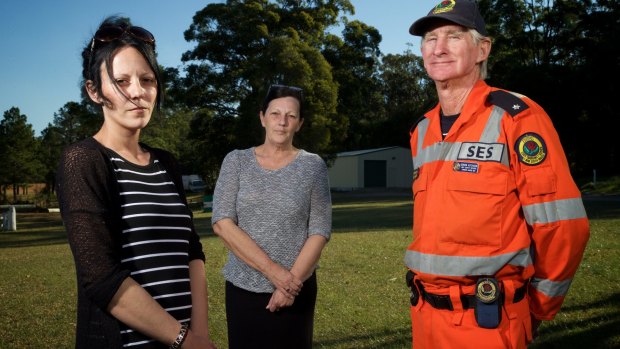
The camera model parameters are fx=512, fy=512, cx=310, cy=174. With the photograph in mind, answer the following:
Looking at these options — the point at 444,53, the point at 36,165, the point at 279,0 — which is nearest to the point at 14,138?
the point at 36,165

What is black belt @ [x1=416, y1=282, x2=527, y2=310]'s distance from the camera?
2.65 metres

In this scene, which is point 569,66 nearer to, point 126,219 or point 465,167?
point 465,167

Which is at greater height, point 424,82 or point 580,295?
point 424,82

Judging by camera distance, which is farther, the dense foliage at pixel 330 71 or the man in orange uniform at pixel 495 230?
the dense foliage at pixel 330 71

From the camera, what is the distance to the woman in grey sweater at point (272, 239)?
3.44 meters

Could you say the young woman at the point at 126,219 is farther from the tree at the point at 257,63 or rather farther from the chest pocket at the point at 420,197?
the tree at the point at 257,63

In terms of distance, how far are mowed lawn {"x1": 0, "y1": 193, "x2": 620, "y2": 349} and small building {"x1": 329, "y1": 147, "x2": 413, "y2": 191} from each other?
33.8 metres

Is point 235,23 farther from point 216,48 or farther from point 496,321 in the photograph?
point 496,321

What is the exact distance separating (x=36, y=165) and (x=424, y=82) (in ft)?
158

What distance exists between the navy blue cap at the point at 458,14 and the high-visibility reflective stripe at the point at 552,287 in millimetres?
1481

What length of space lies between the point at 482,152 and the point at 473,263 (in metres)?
0.59

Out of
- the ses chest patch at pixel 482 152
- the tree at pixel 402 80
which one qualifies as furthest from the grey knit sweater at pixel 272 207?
the tree at pixel 402 80

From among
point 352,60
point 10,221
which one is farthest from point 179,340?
point 352,60

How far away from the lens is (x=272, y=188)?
142 inches
